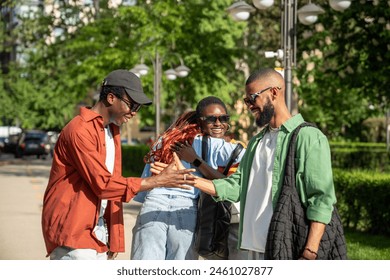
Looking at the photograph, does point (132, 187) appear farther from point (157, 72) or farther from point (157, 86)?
point (157, 72)

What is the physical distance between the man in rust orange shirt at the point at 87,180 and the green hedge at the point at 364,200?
8747 mm

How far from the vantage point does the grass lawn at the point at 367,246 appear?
10755 mm

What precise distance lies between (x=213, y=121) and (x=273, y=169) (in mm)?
1244

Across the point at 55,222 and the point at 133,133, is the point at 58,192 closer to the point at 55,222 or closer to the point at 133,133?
the point at 55,222

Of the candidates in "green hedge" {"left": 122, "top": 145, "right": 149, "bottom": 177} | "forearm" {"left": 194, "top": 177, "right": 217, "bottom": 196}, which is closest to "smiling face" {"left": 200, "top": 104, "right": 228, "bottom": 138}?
"forearm" {"left": 194, "top": 177, "right": 217, "bottom": 196}

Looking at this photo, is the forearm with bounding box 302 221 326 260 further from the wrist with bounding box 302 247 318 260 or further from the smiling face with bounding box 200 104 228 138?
the smiling face with bounding box 200 104 228 138

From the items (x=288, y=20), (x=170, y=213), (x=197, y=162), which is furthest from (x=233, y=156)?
(x=288, y=20)

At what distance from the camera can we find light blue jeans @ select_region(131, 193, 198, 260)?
5277 mm

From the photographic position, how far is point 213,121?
5.68 metres

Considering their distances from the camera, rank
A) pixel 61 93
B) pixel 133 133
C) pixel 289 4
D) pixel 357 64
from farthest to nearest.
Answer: pixel 133 133
pixel 61 93
pixel 357 64
pixel 289 4
